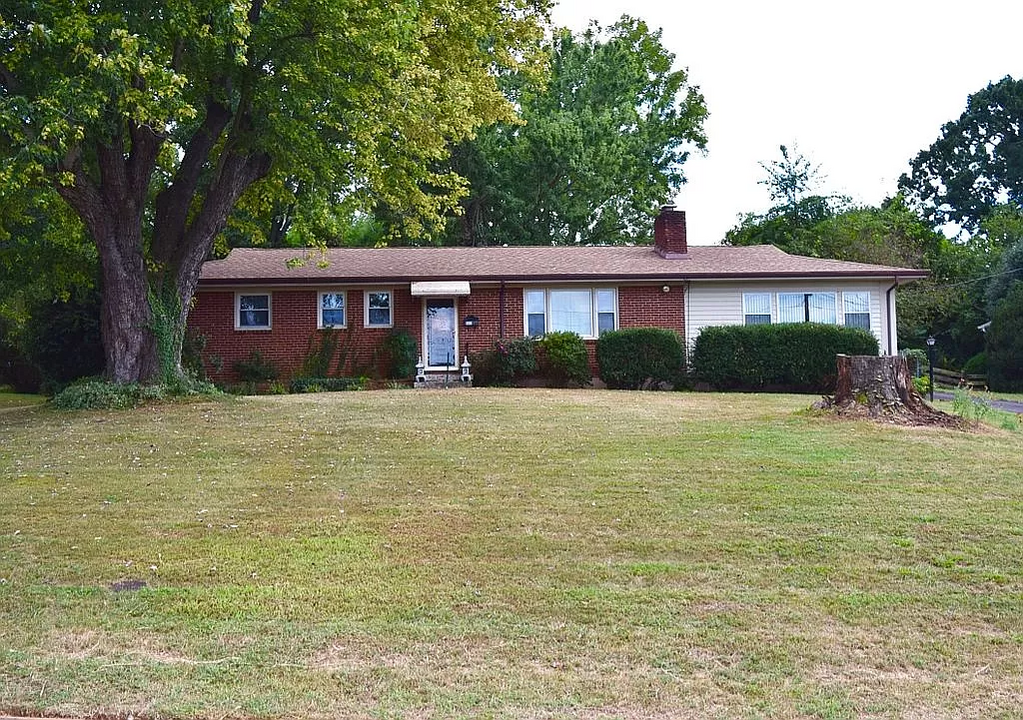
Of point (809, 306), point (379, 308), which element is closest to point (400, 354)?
point (379, 308)

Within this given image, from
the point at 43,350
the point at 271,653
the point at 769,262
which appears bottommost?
the point at 271,653

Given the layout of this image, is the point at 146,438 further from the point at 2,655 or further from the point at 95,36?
the point at 2,655

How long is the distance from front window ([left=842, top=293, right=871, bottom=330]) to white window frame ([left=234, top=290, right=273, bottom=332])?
1380 cm

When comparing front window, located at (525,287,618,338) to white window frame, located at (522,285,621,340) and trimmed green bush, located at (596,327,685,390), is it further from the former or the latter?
trimmed green bush, located at (596,327,685,390)

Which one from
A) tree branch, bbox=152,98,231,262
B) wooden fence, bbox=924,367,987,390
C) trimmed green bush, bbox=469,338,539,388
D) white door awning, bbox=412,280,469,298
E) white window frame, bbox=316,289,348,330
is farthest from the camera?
wooden fence, bbox=924,367,987,390

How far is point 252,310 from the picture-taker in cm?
2209

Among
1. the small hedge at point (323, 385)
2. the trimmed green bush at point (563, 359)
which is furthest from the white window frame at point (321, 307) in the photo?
the trimmed green bush at point (563, 359)

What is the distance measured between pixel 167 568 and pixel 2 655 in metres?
1.54

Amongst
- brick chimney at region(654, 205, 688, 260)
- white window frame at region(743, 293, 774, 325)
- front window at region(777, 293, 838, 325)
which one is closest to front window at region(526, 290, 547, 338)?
brick chimney at region(654, 205, 688, 260)

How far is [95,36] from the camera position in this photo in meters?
12.5

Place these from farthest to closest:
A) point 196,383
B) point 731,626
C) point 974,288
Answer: point 974,288, point 196,383, point 731,626

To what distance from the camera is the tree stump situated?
12.2 m

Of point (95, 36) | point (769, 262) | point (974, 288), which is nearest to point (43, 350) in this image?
point (95, 36)

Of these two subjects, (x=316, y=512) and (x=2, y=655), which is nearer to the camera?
(x=2, y=655)
